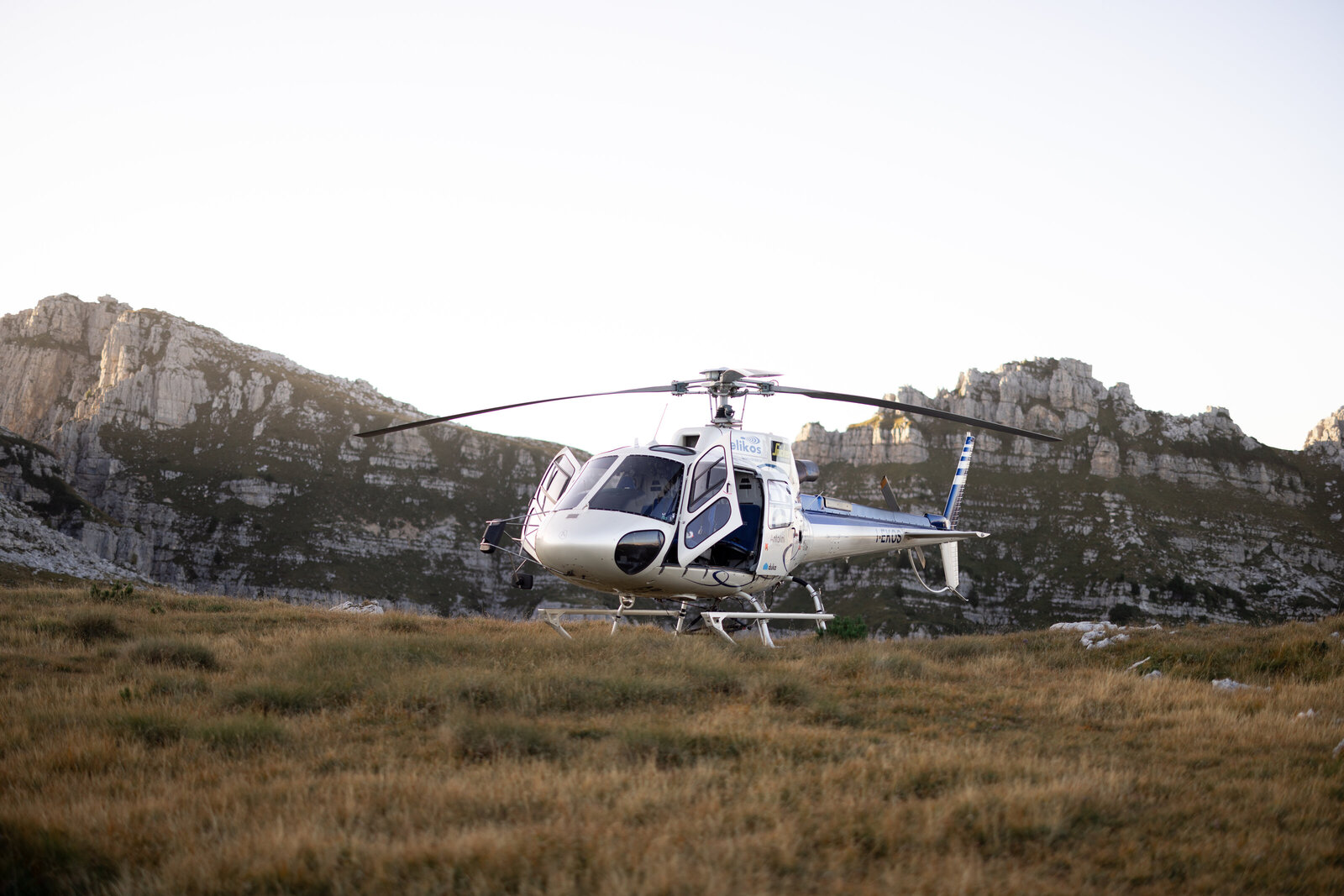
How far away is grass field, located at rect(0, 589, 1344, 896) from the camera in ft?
14.8

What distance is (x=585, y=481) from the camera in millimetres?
14008

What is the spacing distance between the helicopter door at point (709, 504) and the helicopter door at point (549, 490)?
222cm

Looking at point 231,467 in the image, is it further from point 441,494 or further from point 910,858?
point 910,858

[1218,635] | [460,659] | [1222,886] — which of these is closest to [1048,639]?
[1218,635]

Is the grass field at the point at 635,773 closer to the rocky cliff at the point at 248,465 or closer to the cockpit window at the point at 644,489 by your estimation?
the cockpit window at the point at 644,489

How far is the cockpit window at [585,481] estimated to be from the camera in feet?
44.8

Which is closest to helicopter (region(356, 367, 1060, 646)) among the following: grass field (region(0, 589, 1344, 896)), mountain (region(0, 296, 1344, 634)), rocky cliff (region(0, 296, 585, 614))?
grass field (region(0, 589, 1344, 896))

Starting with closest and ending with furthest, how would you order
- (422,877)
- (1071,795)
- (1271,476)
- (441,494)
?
(422,877), (1071,795), (441,494), (1271,476)

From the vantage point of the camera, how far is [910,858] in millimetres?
4633

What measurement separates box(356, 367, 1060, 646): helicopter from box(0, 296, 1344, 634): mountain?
84.1m

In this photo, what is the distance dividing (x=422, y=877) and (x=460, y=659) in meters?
6.79

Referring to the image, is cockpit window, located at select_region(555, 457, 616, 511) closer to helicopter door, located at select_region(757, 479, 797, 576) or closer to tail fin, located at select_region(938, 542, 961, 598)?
helicopter door, located at select_region(757, 479, 797, 576)

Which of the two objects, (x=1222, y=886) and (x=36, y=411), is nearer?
(x=1222, y=886)

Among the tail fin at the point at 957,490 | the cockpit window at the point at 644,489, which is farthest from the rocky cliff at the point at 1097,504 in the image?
the cockpit window at the point at 644,489
